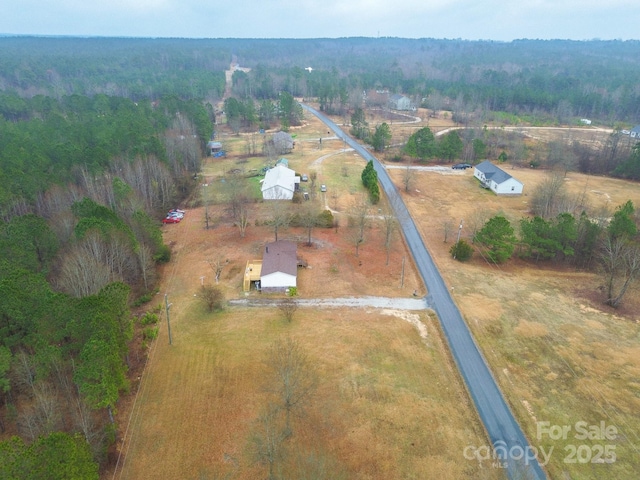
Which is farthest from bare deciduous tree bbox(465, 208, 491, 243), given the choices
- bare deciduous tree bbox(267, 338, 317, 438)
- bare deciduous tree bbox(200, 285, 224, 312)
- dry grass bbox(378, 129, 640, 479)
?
bare deciduous tree bbox(200, 285, 224, 312)

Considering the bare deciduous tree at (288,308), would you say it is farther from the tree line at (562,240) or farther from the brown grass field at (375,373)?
the tree line at (562,240)

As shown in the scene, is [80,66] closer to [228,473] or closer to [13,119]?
[13,119]

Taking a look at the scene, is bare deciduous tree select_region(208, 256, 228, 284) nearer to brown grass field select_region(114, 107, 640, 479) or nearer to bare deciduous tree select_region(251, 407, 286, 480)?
brown grass field select_region(114, 107, 640, 479)

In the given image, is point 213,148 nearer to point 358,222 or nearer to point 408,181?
point 408,181

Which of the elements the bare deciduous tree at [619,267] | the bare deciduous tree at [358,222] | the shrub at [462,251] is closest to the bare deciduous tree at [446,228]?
the shrub at [462,251]

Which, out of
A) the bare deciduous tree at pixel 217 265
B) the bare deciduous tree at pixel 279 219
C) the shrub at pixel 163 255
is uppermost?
the bare deciduous tree at pixel 279 219

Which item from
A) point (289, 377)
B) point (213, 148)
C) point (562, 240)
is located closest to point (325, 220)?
point (562, 240)

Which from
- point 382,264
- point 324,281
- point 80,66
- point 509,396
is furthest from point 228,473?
point 80,66
